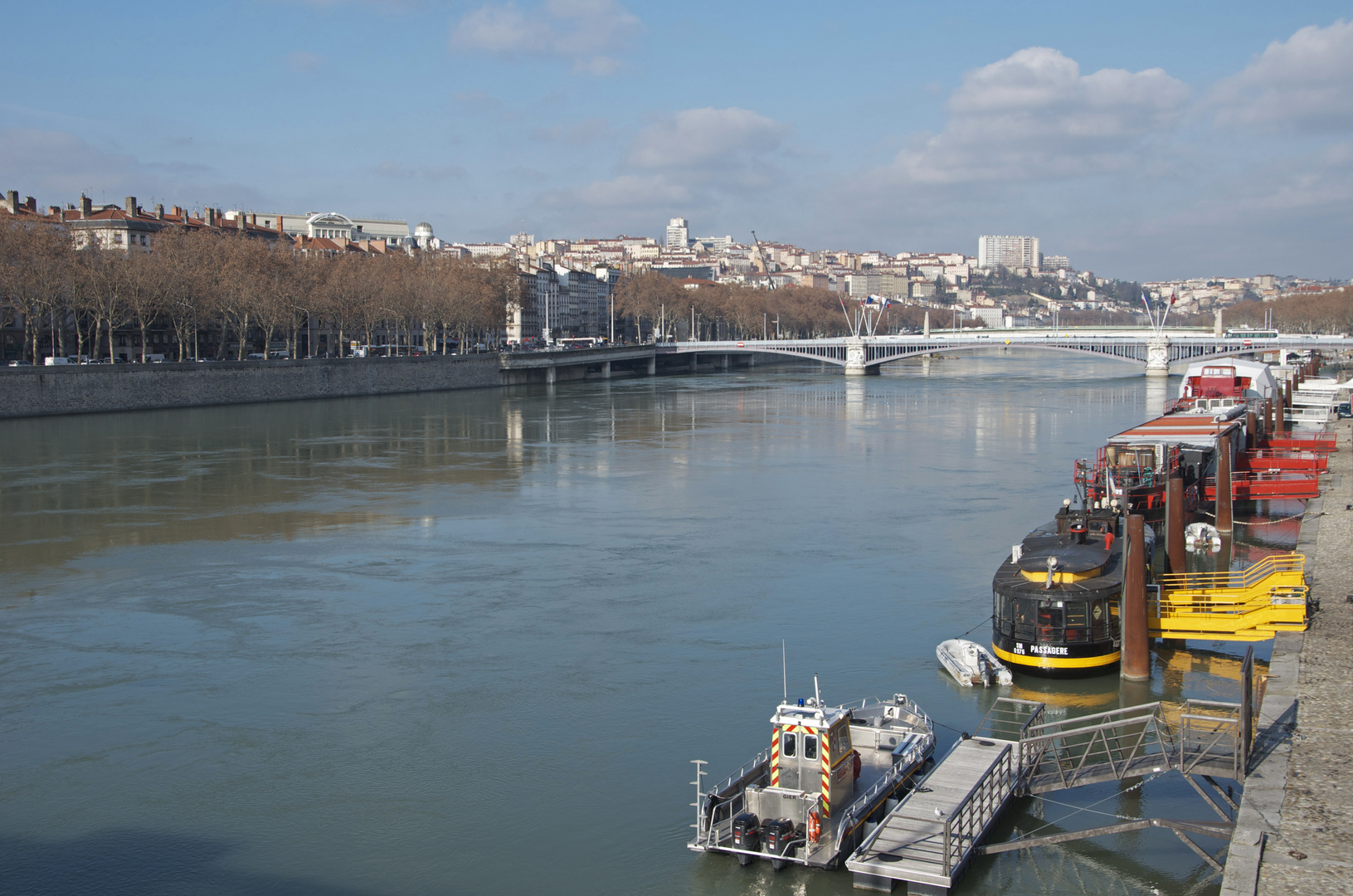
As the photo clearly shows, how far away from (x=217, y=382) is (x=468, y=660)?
1347 inches

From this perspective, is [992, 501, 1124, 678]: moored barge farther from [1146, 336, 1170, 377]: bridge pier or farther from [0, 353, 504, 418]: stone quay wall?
[1146, 336, 1170, 377]: bridge pier

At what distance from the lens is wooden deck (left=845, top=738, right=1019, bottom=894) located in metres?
7.41

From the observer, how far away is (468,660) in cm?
1209

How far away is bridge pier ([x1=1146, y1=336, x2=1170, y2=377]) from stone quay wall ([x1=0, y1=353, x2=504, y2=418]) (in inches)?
1311

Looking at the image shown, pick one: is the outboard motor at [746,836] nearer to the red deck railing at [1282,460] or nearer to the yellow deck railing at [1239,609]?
the yellow deck railing at [1239,609]

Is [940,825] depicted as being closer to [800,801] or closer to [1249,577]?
[800,801]

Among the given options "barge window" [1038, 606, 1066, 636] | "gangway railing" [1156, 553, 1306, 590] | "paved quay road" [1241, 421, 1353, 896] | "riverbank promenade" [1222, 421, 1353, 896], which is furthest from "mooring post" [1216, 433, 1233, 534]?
"barge window" [1038, 606, 1066, 636]

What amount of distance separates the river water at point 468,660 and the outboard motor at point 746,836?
125 millimetres

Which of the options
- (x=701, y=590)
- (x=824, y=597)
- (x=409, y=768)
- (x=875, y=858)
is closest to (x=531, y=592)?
(x=701, y=590)

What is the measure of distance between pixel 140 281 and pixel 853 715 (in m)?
37.0

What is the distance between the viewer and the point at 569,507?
21.4 m

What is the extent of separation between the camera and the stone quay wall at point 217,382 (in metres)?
36.4

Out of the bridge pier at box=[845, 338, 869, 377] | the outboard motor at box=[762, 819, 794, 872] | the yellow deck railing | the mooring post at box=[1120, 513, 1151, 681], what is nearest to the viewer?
the outboard motor at box=[762, 819, 794, 872]

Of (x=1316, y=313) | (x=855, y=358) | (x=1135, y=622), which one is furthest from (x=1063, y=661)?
(x=1316, y=313)
